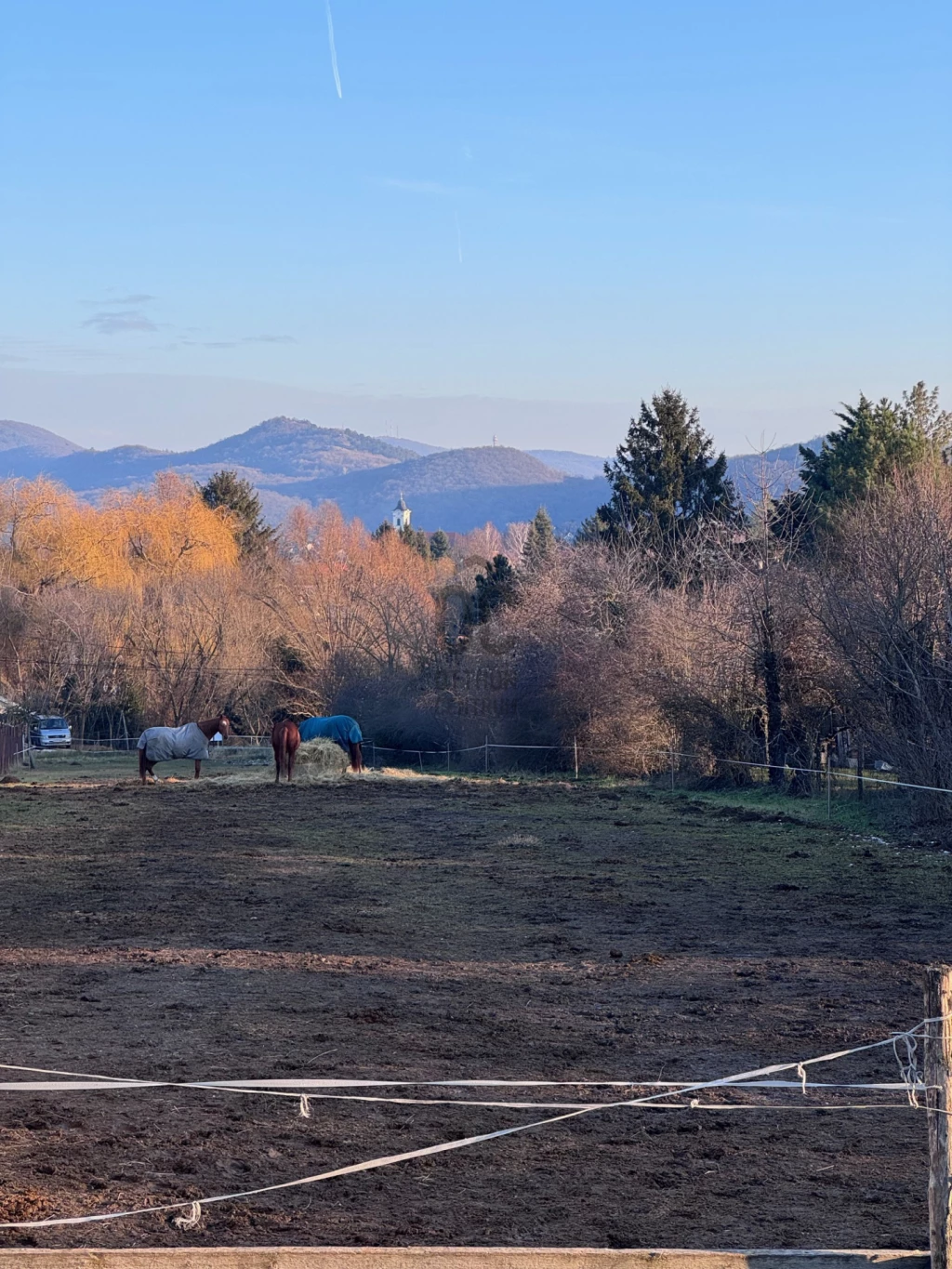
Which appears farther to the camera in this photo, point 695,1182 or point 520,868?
point 520,868

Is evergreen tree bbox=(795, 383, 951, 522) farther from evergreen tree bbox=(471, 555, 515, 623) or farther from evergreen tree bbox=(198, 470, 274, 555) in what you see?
evergreen tree bbox=(198, 470, 274, 555)

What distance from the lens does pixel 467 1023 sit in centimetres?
842

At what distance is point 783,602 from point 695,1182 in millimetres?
19445

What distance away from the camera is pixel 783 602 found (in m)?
24.4

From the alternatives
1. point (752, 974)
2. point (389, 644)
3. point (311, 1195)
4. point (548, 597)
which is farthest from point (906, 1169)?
point (389, 644)

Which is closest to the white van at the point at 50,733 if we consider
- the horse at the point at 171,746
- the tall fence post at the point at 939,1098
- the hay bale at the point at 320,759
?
the horse at the point at 171,746

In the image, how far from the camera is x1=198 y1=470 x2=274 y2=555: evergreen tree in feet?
246

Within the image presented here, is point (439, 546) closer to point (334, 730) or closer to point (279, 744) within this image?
point (334, 730)

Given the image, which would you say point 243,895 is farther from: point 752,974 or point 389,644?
point 389,644

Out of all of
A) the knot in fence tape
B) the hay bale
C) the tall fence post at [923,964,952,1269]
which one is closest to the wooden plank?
the tall fence post at [923,964,952,1269]

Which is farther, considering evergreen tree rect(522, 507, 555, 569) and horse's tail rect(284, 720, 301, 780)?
evergreen tree rect(522, 507, 555, 569)

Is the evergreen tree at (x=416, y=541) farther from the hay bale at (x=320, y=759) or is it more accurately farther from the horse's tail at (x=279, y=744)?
the horse's tail at (x=279, y=744)

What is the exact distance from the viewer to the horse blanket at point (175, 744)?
99.1 feet

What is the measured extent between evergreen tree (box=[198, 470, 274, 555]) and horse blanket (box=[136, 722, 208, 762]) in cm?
4414
